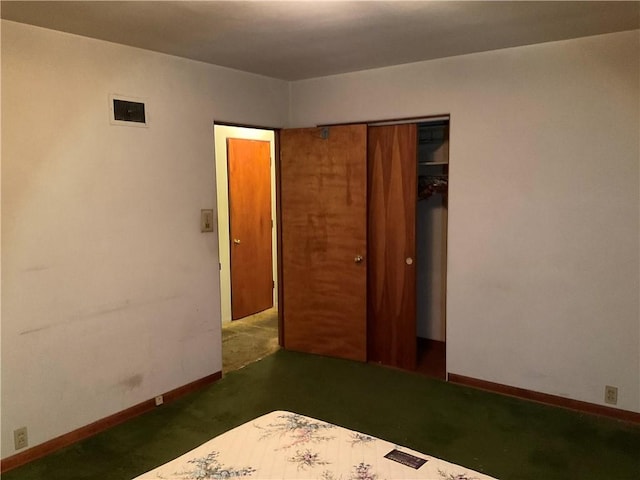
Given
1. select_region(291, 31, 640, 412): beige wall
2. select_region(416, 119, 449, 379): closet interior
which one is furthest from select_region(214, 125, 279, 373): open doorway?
select_region(291, 31, 640, 412): beige wall

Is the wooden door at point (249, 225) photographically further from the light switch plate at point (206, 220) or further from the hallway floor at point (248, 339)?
the light switch plate at point (206, 220)

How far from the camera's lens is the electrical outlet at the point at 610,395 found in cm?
321

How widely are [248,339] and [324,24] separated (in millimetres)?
3148

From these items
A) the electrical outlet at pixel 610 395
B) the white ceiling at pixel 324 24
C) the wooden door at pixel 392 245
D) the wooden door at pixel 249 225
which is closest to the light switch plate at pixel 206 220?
the white ceiling at pixel 324 24

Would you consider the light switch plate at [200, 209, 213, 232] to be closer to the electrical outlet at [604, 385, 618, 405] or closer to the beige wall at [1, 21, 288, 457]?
the beige wall at [1, 21, 288, 457]

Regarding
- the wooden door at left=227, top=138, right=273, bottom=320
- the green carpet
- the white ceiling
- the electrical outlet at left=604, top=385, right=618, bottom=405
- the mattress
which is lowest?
the green carpet

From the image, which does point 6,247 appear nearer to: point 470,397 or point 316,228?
point 316,228

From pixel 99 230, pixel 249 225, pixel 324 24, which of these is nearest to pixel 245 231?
pixel 249 225

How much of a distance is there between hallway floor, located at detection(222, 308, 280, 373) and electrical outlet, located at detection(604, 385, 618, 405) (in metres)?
2.67

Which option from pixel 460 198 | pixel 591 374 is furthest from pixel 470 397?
pixel 460 198

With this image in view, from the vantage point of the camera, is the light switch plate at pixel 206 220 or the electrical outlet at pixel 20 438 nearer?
the electrical outlet at pixel 20 438

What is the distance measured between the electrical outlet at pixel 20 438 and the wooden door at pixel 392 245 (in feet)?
8.51

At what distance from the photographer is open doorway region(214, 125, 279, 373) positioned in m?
5.25

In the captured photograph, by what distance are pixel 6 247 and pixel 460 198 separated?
2907 millimetres
